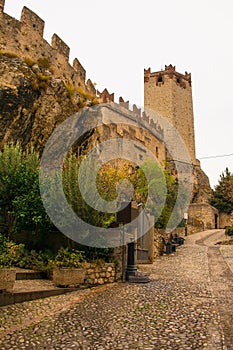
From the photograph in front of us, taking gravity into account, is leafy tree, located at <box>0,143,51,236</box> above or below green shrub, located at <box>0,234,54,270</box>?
above

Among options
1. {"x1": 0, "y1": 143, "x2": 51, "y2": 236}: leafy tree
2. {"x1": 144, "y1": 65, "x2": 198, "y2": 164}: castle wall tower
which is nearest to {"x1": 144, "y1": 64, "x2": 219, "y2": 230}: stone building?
{"x1": 144, "y1": 65, "x2": 198, "y2": 164}: castle wall tower

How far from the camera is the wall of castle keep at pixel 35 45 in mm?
17016

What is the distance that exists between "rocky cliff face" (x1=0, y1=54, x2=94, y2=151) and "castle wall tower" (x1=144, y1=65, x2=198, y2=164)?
2919 cm

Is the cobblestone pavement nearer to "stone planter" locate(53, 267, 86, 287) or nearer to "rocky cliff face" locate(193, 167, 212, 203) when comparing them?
"stone planter" locate(53, 267, 86, 287)

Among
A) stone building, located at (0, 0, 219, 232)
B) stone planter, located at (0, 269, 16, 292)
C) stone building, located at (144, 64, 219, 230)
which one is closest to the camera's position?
stone planter, located at (0, 269, 16, 292)

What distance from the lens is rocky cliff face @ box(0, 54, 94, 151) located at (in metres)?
15.1

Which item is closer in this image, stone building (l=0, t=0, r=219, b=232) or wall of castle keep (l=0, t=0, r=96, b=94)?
stone building (l=0, t=0, r=219, b=232)

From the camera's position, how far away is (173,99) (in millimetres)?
45500

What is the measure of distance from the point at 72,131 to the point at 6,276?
1324 centimetres

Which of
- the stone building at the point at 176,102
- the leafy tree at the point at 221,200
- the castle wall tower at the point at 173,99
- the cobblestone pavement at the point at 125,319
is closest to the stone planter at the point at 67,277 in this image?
the cobblestone pavement at the point at 125,319

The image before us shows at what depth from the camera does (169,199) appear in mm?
20422

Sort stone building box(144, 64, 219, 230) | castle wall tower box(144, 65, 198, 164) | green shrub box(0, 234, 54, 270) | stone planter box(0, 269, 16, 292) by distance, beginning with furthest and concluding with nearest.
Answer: castle wall tower box(144, 65, 198, 164) → stone building box(144, 64, 219, 230) → green shrub box(0, 234, 54, 270) → stone planter box(0, 269, 16, 292)

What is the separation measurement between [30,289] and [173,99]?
42.6 metres

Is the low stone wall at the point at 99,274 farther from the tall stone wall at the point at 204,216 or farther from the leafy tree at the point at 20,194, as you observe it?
the tall stone wall at the point at 204,216
